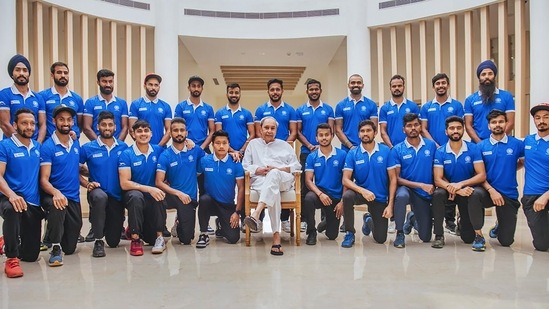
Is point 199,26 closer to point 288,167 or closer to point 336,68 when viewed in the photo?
point 336,68

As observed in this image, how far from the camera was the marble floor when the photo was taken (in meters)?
2.46

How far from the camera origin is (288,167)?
4.19 m

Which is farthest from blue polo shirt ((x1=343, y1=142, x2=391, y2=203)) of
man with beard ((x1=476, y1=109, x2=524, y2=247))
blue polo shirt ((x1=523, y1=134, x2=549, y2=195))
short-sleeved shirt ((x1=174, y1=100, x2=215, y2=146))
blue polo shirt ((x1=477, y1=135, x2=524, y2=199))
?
short-sleeved shirt ((x1=174, y1=100, x2=215, y2=146))

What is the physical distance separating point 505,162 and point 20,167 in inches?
159

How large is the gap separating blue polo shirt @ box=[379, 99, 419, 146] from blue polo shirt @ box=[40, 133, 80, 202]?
126 inches

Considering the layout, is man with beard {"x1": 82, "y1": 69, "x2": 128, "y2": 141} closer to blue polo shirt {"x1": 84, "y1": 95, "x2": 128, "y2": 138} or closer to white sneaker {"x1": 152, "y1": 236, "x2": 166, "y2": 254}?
blue polo shirt {"x1": 84, "y1": 95, "x2": 128, "y2": 138}

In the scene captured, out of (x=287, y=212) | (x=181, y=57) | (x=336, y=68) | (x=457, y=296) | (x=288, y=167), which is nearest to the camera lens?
(x=457, y=296)

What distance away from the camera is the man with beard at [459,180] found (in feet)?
12.8

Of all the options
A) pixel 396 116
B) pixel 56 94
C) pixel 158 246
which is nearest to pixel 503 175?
pixel 396 116

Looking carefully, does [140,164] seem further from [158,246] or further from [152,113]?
[152,113]

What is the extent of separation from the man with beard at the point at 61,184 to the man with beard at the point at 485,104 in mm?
3809

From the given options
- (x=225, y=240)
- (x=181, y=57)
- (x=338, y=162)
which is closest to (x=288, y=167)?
(x=338, y=162)

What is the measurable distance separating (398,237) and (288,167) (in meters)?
1.20

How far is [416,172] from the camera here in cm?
414
